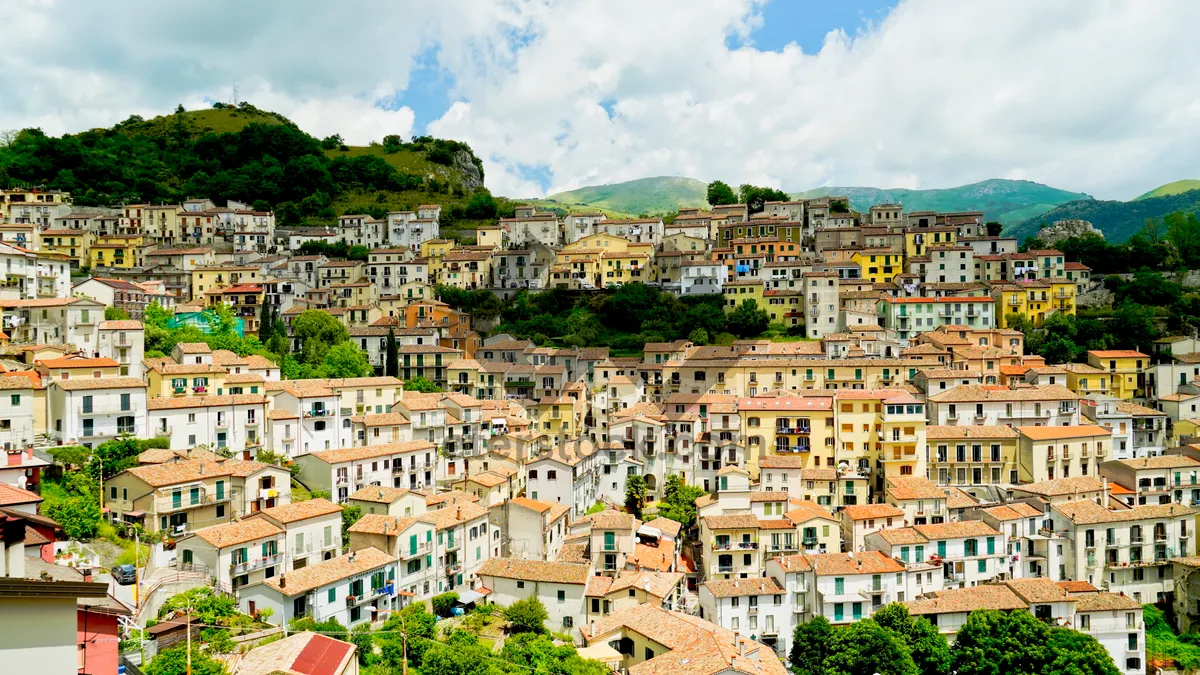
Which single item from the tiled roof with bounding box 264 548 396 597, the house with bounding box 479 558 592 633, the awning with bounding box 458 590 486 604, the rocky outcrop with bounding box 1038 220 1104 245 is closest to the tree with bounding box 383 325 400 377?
Result: the house with bounding box 479 558 592 633

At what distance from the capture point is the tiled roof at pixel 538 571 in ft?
91.1

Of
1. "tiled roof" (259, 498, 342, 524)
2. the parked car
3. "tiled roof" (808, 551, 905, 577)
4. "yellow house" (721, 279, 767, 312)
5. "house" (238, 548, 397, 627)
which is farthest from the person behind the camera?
"yellow house" (721, 279, 767, 312)

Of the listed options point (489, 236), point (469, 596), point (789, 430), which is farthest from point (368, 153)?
point (469, 596)

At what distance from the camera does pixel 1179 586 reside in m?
32.6

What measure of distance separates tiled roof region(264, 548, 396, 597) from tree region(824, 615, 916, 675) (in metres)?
14.0

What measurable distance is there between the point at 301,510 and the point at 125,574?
17.7ft

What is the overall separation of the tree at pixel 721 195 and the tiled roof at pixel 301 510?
57555 mm

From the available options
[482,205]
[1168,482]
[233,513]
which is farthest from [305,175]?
[1168,482]

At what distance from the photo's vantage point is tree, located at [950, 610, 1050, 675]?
2627 centimetres

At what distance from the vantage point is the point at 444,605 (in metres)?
27.4

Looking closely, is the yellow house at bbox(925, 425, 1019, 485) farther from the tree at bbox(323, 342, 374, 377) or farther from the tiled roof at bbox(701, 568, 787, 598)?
the tree at bbox(323, 342, 374, 377)

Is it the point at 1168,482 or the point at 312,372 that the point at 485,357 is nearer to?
the point at 312,372

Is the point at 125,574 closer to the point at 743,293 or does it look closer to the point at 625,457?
the point at 625,457

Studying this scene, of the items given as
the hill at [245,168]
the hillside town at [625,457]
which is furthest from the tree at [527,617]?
the hill at [245,168]
